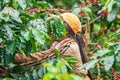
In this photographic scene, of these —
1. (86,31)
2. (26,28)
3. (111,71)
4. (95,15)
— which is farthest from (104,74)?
(26,28)

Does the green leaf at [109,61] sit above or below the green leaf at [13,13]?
below

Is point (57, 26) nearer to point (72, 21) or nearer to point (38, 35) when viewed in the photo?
point (38, 35)

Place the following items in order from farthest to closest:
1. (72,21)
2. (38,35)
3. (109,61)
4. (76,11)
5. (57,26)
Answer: (76,11)
(72,21)
(57,26)
(38,35)
(109,61)


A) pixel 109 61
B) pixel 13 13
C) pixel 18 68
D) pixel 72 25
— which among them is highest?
pixel 13 13

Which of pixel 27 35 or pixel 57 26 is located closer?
pixel 27 35

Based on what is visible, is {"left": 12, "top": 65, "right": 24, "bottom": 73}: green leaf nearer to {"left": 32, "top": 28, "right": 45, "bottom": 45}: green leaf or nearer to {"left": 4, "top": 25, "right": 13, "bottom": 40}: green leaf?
{"left": 4, "top": 25, "right": 13, "bottom": 40}: green leaf

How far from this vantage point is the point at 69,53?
10.4 ft

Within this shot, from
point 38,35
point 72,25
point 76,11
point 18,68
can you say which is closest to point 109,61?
point 38,35

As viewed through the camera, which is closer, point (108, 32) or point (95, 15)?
point (95, 15)

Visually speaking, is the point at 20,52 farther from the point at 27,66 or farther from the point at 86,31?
the point at 86,31

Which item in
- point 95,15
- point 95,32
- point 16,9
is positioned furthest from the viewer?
point 95,32

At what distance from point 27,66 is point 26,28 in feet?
1.53

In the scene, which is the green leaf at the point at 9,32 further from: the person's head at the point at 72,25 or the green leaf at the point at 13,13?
the person's head at the point at 72,25

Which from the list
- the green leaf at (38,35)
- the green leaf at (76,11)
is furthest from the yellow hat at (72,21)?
the green leaf at (38,35)
